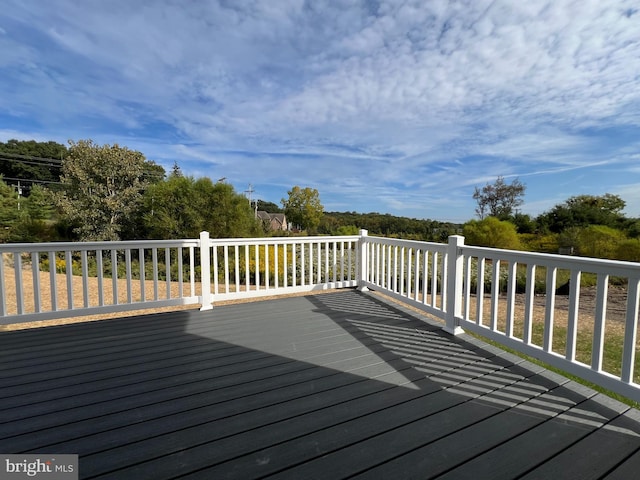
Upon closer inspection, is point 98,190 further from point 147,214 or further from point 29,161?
point 29,161

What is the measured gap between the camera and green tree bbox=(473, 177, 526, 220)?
2194 centimetres

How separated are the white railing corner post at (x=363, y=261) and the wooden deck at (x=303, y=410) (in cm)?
183

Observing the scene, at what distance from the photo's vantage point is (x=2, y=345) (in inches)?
99.7

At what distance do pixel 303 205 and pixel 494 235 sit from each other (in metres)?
18.0

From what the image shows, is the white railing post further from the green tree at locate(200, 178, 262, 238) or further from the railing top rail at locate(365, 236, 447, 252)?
the green tree at locate(200, 178, 262, 238)

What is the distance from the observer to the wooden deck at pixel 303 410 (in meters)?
1.24

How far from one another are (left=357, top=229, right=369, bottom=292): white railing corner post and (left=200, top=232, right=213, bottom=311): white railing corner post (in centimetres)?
214

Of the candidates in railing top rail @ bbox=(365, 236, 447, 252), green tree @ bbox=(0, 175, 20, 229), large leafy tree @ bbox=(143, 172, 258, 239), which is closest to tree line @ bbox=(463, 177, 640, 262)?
large leafy tree @ bbox=(143, 172, 258, 239)

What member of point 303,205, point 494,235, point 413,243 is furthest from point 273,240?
point 303,205

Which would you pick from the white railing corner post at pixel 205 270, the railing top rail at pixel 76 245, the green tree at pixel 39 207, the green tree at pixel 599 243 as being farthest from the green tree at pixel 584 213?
the green tree at pixel 39 207

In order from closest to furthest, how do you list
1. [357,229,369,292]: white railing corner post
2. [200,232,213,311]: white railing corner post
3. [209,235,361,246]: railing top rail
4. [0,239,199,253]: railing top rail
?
[0,239,199,253]: railing top rail
[200,232,213,311]: white railing corner post
[209,235,361,246]: railing top rail
[357,229,369,292]: white railing corner post

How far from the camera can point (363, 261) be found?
4.57 meters

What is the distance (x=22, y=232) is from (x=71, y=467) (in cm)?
1718

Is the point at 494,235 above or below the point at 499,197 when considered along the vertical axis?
below
